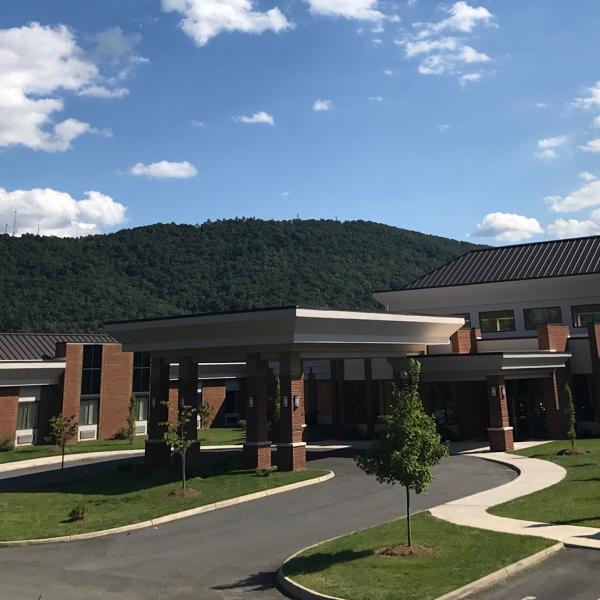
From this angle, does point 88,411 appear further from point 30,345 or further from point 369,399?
point 369,399

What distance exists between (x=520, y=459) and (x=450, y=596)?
18928 millimetres

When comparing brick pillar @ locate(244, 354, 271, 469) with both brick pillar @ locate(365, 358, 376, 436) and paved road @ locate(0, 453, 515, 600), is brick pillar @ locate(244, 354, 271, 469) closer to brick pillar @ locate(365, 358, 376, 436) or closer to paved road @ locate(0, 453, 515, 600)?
paved road @ locate(0, 453, 515, 600)

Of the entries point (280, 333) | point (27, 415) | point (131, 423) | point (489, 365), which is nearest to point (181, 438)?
point (280, 333)

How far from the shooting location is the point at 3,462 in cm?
3581

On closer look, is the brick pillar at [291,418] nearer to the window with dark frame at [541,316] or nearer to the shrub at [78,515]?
the shrub at [78,515]

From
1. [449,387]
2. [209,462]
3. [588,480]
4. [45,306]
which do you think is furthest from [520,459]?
[45,306]

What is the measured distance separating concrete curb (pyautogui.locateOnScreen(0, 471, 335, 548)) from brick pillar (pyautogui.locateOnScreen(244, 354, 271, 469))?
3334 millimetres

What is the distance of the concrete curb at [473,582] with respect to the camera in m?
11.2

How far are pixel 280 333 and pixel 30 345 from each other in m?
30.1

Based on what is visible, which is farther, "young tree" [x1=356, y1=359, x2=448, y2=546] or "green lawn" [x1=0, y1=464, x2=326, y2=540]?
"green lawn" [x1=0, y1=464, x2=326, y2=540]

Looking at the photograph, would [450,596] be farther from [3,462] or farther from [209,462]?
[3,462]

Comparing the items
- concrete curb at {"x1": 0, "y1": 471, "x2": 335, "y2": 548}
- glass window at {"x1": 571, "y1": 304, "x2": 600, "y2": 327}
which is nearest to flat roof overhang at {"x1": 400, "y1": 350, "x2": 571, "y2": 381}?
glass window at {"x1": 571, "y1": 304, "x2": 600, "y2": 327}

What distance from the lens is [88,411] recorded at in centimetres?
4641

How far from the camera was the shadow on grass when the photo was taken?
13.1 m
